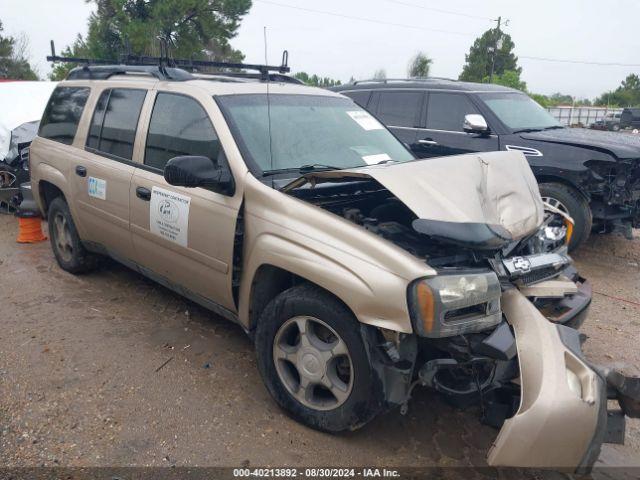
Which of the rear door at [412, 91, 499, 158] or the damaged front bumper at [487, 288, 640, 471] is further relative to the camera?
the rear door at [412, 91, 499, 158]

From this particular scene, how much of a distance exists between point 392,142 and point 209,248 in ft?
5.48

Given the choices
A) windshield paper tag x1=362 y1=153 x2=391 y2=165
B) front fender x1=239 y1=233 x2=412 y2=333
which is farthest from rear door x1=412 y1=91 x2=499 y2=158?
front fender x1=239 y1=233 x2=412 y2=333

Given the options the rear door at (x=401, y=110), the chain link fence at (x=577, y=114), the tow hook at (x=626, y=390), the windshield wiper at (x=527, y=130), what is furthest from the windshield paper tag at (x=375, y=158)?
the chain link fence at (x=577, y=114)

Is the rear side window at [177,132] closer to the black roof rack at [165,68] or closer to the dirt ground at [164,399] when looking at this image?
the black roof rack at [165,68]

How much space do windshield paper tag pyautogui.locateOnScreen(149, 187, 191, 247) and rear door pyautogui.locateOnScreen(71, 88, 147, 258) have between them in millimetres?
383

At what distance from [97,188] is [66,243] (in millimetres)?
1196

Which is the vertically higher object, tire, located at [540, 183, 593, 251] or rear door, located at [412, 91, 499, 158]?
rear door, located at [412, 91, 499, 158]

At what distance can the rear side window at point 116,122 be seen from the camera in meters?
4.06

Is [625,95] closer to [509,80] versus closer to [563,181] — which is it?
[509,80]

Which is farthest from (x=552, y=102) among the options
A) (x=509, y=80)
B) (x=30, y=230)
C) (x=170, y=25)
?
(x=30, y=230)

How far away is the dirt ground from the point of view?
2.78m

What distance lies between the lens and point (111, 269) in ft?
17.9

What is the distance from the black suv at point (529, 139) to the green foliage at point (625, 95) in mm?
54602

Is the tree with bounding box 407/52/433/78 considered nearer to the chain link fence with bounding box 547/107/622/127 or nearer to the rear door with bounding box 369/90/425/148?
the chain link fence with bounding box 547/107/622/127
